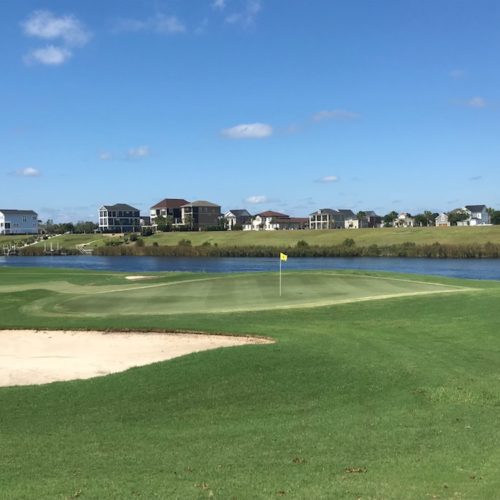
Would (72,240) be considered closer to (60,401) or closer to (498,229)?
(498,229)

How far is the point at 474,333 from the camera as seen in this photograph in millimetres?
16344

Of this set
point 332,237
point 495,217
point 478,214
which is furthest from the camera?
point 478,214

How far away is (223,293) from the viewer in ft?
87.7

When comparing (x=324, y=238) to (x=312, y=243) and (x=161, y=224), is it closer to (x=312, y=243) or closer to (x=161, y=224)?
(x=312, y=243)

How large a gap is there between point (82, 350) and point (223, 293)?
10415 mm

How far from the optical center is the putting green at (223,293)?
23.3 meters

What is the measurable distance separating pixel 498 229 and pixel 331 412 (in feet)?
397

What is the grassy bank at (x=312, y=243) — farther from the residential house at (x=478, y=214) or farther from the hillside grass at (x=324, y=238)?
the residential house at (x=478, y=214)

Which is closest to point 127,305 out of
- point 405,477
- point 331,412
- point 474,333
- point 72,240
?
point 474,333

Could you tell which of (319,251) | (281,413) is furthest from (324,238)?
(281,413)

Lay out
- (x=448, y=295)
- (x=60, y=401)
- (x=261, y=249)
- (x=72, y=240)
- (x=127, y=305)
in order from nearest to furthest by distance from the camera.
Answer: (x=60, y=401) → (x=448, y=295) → (x=127, y=305) → (x=261, y=249) → (x=72, y=240)

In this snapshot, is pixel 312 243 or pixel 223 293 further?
pixel 312 243

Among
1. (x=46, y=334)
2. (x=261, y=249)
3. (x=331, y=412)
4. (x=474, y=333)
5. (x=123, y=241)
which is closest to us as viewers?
(x=331, y=412)

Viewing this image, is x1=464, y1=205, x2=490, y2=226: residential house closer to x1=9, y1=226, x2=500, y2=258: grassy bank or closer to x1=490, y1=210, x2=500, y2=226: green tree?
x1=490, y1=210, x2=500, y2=226: green tree
